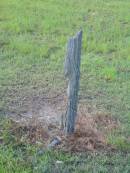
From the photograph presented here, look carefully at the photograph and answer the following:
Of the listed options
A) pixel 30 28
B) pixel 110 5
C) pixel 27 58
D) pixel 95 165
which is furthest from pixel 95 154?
pixel 110 5

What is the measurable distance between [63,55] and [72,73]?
340 cm

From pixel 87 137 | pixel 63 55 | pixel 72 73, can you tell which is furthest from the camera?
pixel 63 55

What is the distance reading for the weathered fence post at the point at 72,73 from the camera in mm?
5398

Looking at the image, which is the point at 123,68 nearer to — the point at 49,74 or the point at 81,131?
the point at 49,74

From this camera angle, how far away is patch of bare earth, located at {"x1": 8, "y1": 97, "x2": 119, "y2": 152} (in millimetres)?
5519

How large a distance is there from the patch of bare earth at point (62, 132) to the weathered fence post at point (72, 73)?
16cm

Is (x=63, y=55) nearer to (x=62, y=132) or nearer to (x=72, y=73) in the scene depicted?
(x=62, y=132)

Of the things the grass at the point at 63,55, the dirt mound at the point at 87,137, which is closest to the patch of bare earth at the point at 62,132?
the dirt mound at the point at 87,137

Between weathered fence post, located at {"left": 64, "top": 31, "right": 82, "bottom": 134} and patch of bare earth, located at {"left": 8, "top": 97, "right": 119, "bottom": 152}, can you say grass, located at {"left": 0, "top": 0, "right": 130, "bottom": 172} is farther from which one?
weathered fence post, located at {"left": 64, "top": 31, "right": 82, "bottom": 134}

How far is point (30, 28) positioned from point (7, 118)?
474cm

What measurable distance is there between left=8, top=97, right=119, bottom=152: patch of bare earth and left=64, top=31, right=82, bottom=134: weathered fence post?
16 cm

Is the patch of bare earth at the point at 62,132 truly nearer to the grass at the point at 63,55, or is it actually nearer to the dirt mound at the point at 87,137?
the dirt mound at the point at 87,137

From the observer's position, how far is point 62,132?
227 inches

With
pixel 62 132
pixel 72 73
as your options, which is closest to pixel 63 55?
pixel 62 132
